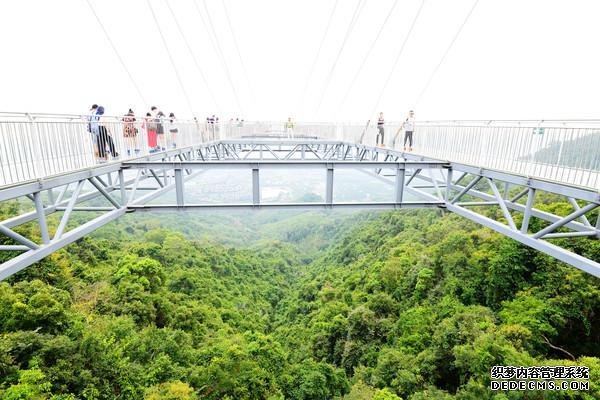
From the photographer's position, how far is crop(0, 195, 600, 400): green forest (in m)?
11.3

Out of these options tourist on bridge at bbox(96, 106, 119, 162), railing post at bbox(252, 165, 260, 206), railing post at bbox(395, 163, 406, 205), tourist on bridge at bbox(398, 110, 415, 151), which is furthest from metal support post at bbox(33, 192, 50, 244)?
tourist on bridge at bbox(398, 110, 415, 151)

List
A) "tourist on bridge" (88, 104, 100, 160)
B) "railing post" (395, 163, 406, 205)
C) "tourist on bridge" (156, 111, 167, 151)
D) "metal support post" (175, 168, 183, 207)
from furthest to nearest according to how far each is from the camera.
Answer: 1. "tourist on bridge" (156, 111, 167, 151)
2. "railing post" (395, 163, 406, 205)
3. "metal support post" (175, 168, 183, 207)
4. "tourist on bridge" (88, 104, 100, 160)

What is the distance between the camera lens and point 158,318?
20.9 metres

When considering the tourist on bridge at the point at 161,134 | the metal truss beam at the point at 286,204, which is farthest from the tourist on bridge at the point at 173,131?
the metal truss beam at the point at 286,204

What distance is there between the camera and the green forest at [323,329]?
11.3 metres

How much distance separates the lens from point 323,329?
83.9ft

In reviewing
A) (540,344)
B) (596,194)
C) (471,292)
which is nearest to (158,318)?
(471,292)

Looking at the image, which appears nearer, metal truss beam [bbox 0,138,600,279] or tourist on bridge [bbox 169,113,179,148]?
metal truss beam [bbox 0,138,600,279]

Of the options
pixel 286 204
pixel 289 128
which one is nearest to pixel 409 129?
pixel 286 204

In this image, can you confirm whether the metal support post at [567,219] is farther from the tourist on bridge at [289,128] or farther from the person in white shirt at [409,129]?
the tourist on bridge at [289,128]

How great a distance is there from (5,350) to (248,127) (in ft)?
72.7

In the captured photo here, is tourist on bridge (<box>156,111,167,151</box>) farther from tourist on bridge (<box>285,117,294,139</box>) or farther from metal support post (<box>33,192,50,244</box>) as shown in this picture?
tourist on bridge (<box>285,117,294,139</box>)

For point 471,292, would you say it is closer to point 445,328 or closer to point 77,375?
point 445,328

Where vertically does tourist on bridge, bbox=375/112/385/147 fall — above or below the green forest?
above
